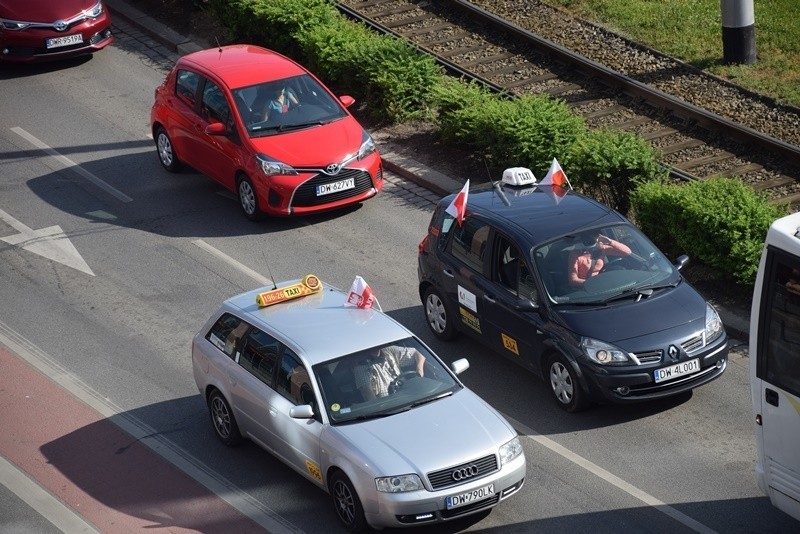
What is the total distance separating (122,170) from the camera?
19203mm

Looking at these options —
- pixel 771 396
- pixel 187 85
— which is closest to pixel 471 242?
pixel 771 396

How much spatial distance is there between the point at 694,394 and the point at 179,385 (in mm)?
5218

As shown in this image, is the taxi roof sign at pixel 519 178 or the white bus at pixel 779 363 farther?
the taxi roof sign at pixel 519 178

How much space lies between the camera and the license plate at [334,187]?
17031 millimetres

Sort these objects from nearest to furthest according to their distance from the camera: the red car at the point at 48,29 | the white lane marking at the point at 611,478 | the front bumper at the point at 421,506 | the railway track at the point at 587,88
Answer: the front bumper at the point at 421,506
the white lane marking at the point at 611,478
the railway track at the point at 587,88
the red car at the point at 48,29

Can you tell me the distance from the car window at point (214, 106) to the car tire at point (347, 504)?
8166 millimetres

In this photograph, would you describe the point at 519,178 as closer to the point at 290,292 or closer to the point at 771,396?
the point at 290,292

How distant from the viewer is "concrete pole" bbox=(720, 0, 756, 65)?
20078mm

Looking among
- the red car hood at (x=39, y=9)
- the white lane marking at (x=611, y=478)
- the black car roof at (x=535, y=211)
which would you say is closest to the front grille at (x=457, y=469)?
the white lane marking at (x=611, y=478)

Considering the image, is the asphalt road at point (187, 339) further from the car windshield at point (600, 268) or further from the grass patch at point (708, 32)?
the grass patch at point (708, 32)

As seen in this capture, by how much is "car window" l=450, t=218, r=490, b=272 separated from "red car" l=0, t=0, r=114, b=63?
11276mm

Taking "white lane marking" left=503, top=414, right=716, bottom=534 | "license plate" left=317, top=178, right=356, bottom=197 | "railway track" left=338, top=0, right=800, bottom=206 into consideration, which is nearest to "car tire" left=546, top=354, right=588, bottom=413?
"white lane marking" left=503, top=414, right=716, bottom=534

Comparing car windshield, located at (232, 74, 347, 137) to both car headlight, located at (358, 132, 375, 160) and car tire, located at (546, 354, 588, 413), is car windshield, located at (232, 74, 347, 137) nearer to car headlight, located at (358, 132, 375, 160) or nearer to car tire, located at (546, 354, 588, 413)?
car headlight, located at (358, 132, 375, 160)

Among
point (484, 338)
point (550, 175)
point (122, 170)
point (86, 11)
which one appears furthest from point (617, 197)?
point (86, 11)
